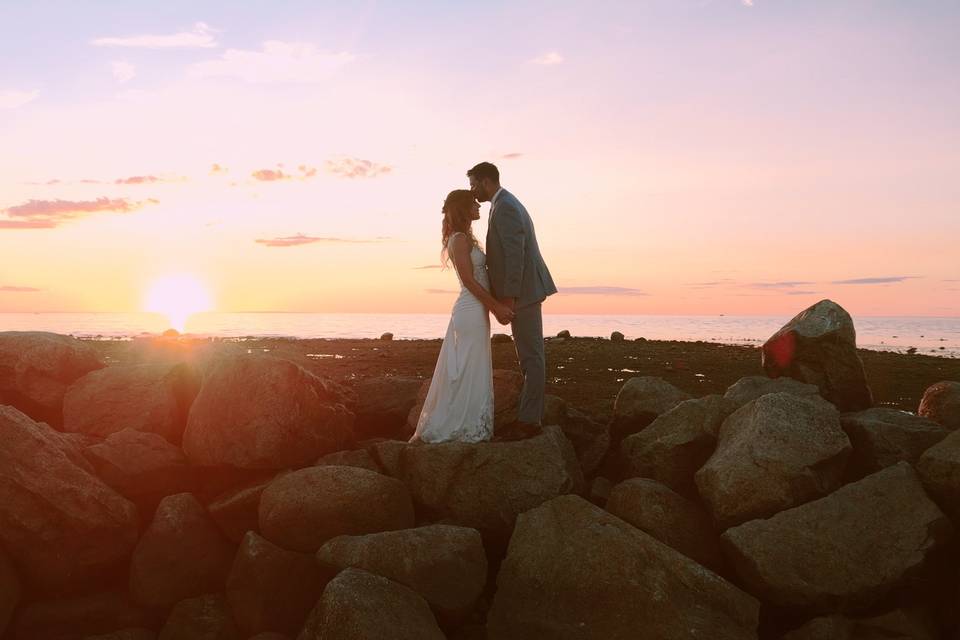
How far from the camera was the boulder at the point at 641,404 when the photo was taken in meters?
11.5

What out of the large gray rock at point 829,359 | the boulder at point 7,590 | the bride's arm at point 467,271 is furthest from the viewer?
the large gray rock at point 829,359

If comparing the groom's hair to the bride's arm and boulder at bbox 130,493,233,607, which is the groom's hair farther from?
boulder at bbox 130,493,233,607

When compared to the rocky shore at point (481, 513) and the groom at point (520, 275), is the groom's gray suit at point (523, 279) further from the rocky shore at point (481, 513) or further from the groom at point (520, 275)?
the rocky shore at point (481, 513)

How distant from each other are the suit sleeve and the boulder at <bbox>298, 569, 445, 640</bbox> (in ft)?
13.9

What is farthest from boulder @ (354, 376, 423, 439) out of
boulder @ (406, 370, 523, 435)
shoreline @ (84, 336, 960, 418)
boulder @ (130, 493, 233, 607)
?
boulder @ (130, 493, 233, 607)

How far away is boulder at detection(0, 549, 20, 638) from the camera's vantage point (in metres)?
8.21

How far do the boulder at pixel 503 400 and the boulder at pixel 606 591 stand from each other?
3076 mm

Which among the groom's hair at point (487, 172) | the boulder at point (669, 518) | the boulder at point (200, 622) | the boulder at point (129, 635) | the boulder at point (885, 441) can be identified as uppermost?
the groom's hair at point (487, 172)

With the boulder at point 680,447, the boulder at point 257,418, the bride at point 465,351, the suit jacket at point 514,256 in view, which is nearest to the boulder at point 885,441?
the boulder at point 680,447

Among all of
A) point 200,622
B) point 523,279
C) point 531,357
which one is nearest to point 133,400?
point 200,622

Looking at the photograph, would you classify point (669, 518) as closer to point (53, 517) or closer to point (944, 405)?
point (944, 405)

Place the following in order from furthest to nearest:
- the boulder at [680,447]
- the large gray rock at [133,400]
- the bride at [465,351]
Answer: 1. the large gray rock at [133,400]
2. the bride at [465,351]
3. the boulder at [680,447]

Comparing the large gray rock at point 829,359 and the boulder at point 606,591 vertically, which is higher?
the large gray rock at point 829,359

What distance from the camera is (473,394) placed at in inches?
406
